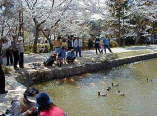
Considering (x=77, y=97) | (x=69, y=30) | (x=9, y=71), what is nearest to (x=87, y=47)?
(x=69, y=30)

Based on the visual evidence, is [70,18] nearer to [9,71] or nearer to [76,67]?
[76,67]

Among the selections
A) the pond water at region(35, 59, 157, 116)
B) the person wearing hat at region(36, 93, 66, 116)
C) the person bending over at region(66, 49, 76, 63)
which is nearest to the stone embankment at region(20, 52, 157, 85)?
the pond water at region(35, 59, 157, 116)

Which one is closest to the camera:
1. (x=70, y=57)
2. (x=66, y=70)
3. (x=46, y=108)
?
(x=46, y=108)

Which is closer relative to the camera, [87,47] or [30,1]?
[30,1]

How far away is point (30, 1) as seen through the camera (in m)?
30.9

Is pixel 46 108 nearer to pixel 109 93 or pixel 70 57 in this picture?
pixel 109 93

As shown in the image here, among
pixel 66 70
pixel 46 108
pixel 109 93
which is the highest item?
pixel 46 108

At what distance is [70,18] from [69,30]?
4221 mm

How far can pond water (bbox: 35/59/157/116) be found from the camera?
526 inches

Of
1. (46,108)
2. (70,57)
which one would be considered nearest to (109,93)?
(70,57)

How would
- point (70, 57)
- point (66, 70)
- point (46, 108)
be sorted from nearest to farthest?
point (46, 108) → point (66, 70) → point (70, 57)

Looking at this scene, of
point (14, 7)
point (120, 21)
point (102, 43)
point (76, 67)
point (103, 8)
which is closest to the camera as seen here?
point (76, 67)

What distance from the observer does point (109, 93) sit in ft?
53.2

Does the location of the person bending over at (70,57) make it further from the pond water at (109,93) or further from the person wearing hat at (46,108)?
the person wearing hat at (46,108)
